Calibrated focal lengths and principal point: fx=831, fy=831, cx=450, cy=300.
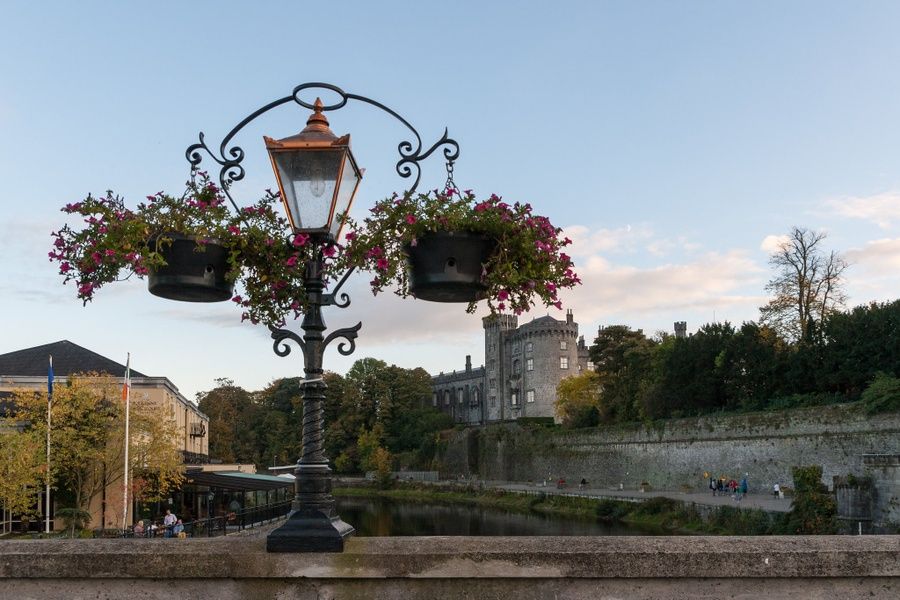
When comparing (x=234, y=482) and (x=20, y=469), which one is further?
(x=234, y=482)

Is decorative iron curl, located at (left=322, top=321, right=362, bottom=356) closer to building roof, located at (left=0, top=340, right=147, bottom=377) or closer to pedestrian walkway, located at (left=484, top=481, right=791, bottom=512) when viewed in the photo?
pedestrian walkway, located at (left=484, top=481, right=791, bottom=512)

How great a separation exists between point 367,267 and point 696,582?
6.78ft

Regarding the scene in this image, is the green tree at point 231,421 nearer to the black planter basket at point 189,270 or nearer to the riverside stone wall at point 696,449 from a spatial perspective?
the riverside stone wall at point 696,449

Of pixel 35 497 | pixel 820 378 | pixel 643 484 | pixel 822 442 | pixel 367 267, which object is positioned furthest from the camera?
pixel 643 484

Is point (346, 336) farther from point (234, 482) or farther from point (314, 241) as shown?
point (234, 482)

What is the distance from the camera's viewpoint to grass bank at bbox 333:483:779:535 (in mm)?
27297

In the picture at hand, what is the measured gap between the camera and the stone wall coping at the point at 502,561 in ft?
11.5

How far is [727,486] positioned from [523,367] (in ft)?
126

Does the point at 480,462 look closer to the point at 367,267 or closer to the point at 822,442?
the point at 822,442

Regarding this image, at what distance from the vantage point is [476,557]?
3.56m

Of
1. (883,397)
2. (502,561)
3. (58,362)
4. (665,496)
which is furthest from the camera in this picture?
(665,496)

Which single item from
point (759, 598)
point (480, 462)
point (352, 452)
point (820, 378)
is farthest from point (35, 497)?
point (352, 452)

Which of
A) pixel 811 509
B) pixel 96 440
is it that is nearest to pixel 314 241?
pixel 811 509

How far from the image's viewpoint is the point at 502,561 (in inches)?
140
